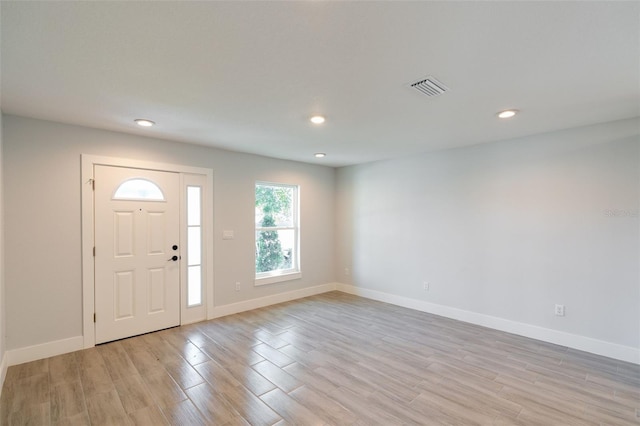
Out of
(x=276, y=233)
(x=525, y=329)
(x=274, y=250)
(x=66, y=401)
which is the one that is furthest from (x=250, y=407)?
(x=525, y=329)

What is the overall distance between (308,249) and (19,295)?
377 centimetres

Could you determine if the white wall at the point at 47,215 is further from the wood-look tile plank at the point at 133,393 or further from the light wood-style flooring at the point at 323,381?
the wood-look tile plank at the point at 133,393

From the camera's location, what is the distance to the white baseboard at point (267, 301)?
432cm

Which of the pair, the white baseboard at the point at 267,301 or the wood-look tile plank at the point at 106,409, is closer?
the wood-look tile plank at the point at 106,409

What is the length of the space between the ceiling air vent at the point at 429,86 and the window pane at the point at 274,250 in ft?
11.2

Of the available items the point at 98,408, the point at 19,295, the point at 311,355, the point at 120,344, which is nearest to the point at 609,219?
the point at 311,355

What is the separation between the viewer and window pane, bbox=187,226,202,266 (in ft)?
13.4

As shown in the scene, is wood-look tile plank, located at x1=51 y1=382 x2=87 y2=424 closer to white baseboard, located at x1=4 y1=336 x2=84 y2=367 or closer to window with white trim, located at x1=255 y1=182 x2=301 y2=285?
white baseboard, located at x1=4 y1=336 x2=84 y2=367

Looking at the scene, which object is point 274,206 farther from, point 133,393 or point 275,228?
point 133,393

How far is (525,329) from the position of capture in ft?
11.9

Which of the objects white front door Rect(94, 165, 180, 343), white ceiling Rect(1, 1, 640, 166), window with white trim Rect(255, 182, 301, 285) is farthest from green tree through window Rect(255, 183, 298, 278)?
white ceiling Rect(1, 1, 640, 166)

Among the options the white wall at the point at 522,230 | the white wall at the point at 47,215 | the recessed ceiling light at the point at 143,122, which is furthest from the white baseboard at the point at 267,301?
the recessed ceiling light at the point at 143,122

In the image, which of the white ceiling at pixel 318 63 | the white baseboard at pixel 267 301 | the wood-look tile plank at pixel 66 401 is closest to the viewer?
the white ceiling at pixel 318 63

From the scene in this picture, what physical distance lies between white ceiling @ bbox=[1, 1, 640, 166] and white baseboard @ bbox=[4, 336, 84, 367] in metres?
2.28
